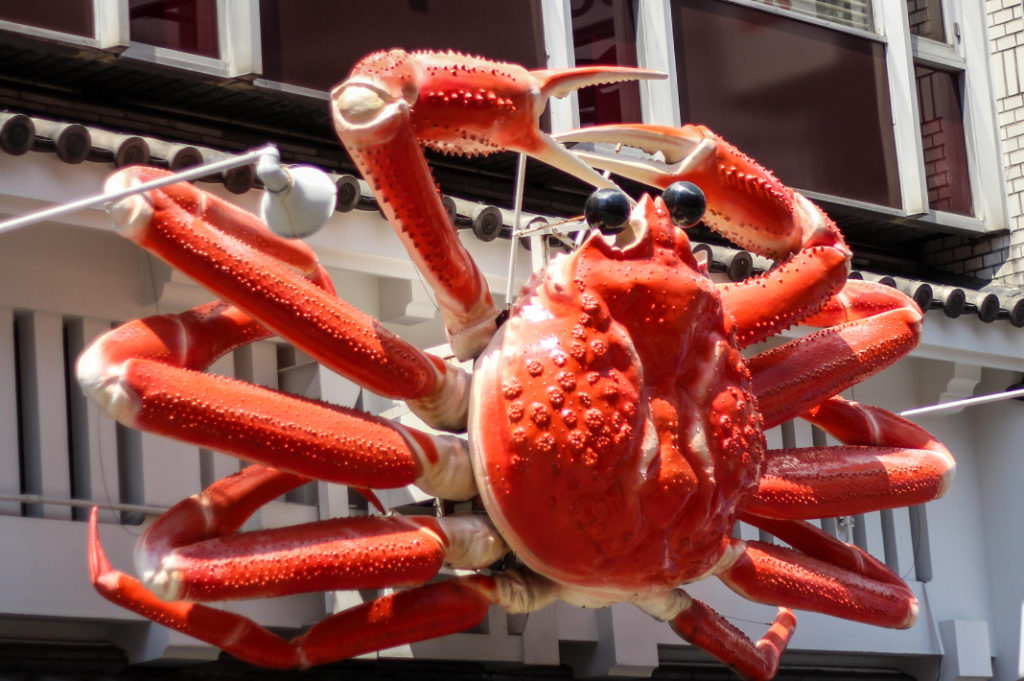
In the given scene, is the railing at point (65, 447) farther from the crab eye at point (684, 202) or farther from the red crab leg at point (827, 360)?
the red crab leg at point (827, 360)

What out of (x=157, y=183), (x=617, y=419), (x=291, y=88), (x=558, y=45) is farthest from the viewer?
(x=558, y=45)

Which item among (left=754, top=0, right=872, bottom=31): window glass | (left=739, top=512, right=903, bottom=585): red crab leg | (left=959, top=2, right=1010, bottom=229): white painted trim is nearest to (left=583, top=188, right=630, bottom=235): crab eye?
(left=739, top=512, right=903, bottom=585): red crab leg

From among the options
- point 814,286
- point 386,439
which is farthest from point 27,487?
point 814,286

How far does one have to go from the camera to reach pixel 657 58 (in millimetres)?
9211

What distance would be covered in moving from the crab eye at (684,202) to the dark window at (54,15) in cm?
218

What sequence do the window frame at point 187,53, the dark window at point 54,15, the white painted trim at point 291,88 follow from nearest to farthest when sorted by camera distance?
the dark window at point 54,15 → the window frame at point 187,53 → the white painted trim at point 291,88

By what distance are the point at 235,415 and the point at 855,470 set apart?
2366 mm

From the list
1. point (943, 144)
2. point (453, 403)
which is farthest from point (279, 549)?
point (943, 144)

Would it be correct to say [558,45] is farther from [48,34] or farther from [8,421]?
[8,421]

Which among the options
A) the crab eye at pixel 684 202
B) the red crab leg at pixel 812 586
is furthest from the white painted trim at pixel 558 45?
the red crab leg at pixel 812 586

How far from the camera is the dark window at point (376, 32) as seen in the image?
791cm

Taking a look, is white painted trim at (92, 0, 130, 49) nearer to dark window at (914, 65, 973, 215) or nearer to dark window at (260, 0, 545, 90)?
dark window at (260, 0, 545, 90)

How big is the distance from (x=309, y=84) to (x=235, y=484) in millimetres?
2166

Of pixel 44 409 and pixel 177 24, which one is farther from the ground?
pixel 177 24
